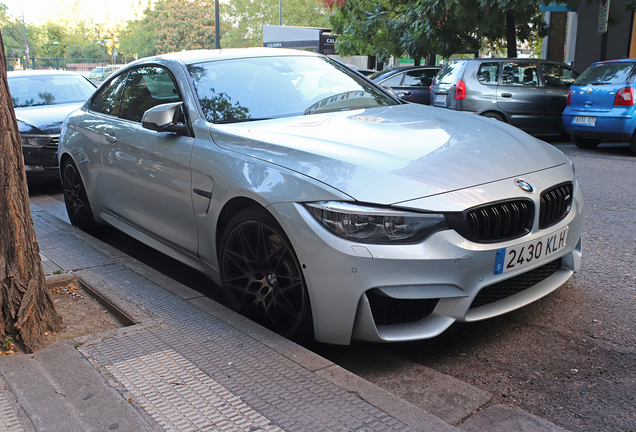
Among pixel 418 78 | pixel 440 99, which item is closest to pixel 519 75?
pixel 440 99

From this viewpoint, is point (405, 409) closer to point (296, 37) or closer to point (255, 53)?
point (255, 53)

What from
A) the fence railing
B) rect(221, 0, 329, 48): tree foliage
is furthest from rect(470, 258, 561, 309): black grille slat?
rect(221, 0, 329, 48): tree foliage

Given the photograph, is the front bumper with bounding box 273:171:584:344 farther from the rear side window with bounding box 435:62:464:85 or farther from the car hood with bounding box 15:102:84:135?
the rear side window with bounding box 435:62:464:85

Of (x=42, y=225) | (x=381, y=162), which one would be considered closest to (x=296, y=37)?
(x=42, y=225)

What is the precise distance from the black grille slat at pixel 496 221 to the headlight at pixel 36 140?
6.67 m

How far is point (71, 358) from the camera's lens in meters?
2.80

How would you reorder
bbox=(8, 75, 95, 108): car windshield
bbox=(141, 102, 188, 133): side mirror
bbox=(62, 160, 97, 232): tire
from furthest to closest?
bbox=(8, 75, 95, 108): car windshield
bbox=(62, 160, 97, 232): tire
bbox=(141, 102, 188, 133): side mirror

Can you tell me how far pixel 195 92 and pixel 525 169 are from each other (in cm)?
210

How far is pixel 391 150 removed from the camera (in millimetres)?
3172

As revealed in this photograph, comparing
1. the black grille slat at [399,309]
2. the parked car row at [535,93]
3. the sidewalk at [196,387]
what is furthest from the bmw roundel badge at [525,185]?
the parked car row at [535,93]

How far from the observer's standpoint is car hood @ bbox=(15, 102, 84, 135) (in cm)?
800

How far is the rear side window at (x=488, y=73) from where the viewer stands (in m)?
11.8

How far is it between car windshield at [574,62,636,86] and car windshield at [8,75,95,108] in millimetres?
8199

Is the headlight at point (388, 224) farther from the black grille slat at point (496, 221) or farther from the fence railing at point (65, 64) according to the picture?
the fence railing at point (65, 64)
